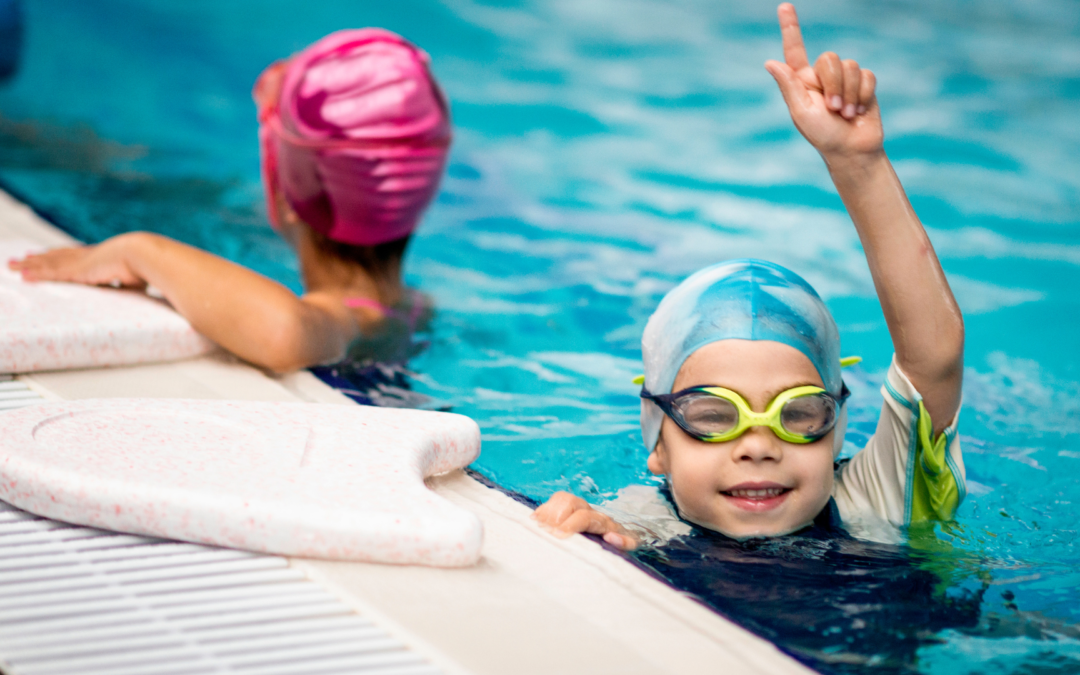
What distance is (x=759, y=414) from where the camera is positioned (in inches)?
97.7

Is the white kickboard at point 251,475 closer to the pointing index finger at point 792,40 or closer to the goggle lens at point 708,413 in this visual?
the goggle lens at point 708,413

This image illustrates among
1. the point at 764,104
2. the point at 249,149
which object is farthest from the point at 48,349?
the point at 764,104

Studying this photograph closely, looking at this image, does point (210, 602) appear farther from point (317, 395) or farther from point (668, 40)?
point (668, 40)

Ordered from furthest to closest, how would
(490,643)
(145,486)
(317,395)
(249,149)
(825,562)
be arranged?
(249,149) → (317,395) → (825,562) → (145,486) → (490,643)

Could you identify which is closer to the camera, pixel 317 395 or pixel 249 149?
pixel 317 395

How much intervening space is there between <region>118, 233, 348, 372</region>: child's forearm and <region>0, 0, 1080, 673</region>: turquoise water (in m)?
0.65

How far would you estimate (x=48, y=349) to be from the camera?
3164 millimetres

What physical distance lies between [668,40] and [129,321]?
8.44 metres

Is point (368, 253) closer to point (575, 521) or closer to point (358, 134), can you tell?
point (358, 134)

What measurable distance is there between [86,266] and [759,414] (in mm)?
2577

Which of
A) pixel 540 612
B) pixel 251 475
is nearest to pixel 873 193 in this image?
pixel 540 612

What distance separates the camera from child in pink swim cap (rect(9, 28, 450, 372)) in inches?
135

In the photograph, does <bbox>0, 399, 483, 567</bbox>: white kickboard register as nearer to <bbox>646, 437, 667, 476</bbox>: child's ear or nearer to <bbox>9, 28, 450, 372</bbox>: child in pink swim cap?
<bbox>646, 437, 667, 476</bbox>: child's ear

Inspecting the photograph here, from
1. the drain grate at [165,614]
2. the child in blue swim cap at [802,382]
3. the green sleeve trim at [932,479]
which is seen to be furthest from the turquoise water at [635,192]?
the drain grate at [165,614]
